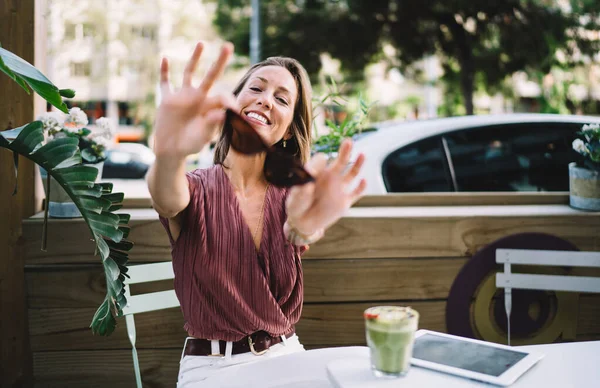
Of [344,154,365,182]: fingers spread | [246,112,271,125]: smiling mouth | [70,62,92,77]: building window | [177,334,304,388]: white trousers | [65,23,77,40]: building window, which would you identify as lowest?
[177,334,304,388]: white trousers

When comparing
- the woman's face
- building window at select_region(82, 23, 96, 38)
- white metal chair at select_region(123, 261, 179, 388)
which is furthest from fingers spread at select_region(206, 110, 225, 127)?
building window at select_region(82, 23, 96, 38)

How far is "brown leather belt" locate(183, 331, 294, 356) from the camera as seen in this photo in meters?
1.53

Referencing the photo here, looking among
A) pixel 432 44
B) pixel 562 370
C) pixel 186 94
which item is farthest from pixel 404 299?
pixel 432 44

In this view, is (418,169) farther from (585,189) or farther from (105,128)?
(105,128)

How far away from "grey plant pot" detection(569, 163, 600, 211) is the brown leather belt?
1.76m

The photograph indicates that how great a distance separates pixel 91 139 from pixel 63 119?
0.13 meters

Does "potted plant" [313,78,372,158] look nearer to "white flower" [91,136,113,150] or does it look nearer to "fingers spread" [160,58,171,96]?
"white flower" [91,136,113,150]

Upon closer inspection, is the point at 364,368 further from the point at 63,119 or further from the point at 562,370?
the point at 63,119

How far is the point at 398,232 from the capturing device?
97.5 inches

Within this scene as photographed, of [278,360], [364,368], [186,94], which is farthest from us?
[278,360]

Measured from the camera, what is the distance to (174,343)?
2.38 metres

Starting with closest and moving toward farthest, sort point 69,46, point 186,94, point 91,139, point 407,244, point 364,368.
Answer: point 186,94, point 364,368, point 91,139, point 407,244, point 69,46

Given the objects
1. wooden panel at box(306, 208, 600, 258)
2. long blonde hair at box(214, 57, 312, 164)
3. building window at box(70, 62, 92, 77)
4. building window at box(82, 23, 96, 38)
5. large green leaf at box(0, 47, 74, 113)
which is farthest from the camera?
building window at box(70, 62, 92, 77)

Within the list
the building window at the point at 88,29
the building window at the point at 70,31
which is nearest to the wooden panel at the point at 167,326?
the building window at the point at 70,31
